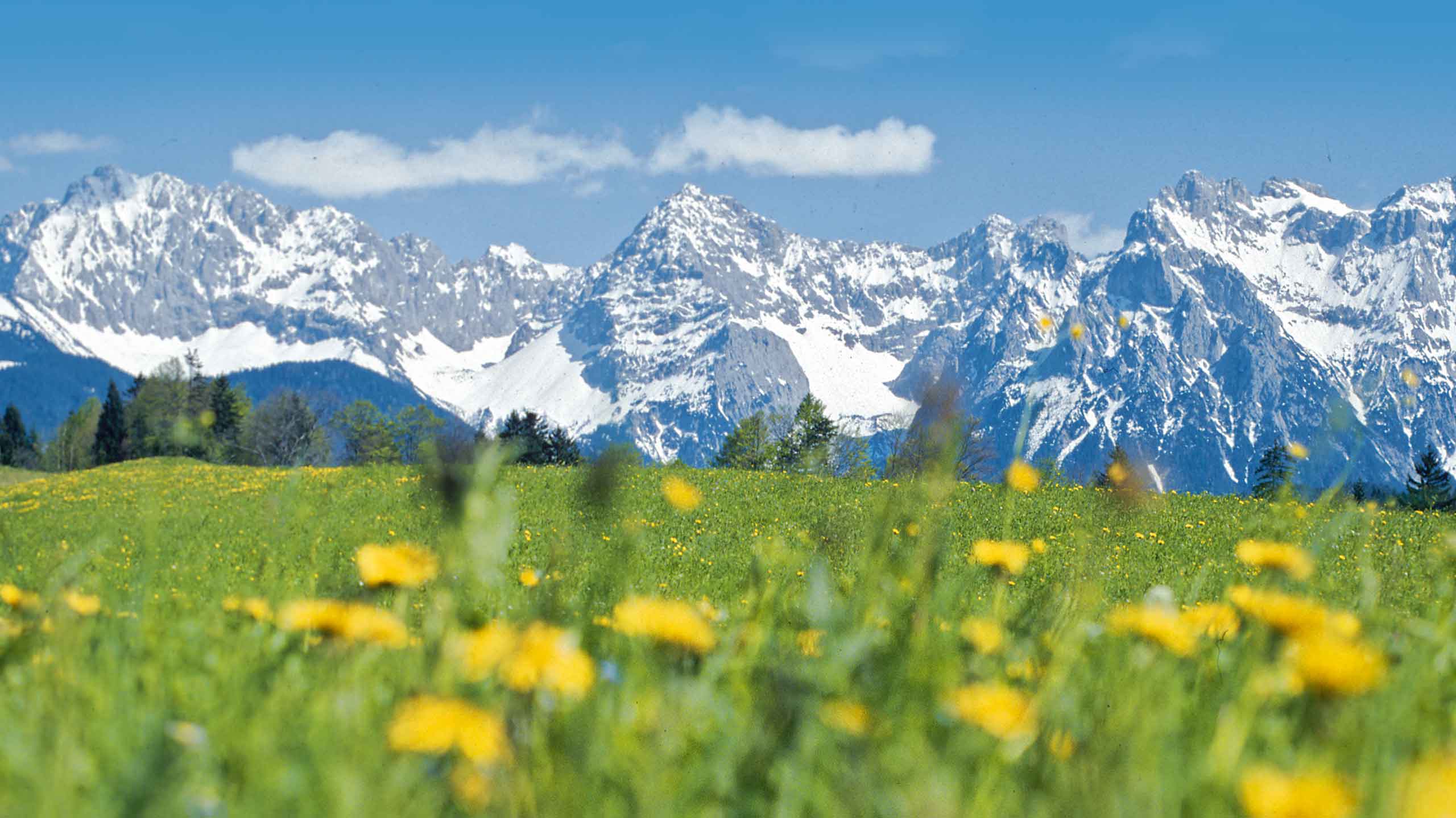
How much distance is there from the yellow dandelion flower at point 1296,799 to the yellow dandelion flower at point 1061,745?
64cm

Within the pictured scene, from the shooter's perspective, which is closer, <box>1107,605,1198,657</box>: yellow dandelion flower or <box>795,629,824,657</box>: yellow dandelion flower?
<box>1107,605,1198,657</box>: yellow dandelion flower

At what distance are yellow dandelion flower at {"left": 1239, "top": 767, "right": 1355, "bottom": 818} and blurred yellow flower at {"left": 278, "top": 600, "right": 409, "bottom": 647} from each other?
1.48m

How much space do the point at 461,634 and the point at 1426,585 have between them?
32.0ft

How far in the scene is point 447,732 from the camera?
4.24ft

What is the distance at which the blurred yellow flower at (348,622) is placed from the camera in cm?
194

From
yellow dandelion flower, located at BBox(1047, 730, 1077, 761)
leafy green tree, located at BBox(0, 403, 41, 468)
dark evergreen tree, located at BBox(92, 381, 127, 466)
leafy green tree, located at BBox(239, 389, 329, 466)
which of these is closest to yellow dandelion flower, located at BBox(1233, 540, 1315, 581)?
yellow dandelion flower, located at BBox(1047, 730, 1077, 761)

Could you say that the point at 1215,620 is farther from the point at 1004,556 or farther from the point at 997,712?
the point at 997,712

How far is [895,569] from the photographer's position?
3113mm

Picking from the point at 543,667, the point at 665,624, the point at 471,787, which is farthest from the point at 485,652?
the point at 665,624

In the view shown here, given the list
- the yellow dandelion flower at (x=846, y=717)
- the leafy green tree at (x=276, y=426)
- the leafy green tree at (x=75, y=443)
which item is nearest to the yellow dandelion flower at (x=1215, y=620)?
the yellow dandelion flower at (x=846, y=717)

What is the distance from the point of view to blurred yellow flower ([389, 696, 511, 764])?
1291 millimetres

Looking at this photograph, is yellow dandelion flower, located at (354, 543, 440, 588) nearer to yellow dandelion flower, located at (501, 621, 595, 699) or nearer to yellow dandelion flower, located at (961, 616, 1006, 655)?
yellow dandelion flower, located at (501, 621, 595, 699)

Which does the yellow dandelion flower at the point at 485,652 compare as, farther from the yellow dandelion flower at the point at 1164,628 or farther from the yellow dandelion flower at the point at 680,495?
the yellow dandelion flower at the point at 1164,628

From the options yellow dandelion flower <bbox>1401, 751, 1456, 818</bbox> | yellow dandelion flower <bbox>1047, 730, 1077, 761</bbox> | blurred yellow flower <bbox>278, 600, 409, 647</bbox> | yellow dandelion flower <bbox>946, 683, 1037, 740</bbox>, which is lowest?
yellow dandelion flower <bbox>1047, 730, 1077, 761</bbox>
